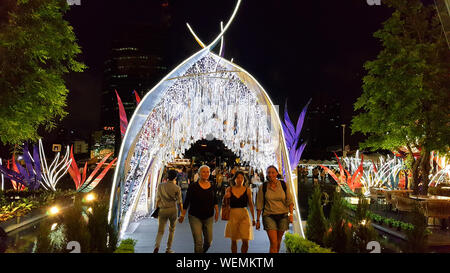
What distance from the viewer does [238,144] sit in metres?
12.3

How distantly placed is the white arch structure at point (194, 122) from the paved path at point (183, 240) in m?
0.39

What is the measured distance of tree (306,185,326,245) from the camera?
17.7ft

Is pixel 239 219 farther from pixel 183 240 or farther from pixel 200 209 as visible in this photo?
pixel 183 240

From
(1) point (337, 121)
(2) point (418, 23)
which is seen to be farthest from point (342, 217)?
(1) point (337, 121)

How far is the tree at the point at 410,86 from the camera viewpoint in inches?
432

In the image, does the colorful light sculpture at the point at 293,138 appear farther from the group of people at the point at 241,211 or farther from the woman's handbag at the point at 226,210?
the woman's handbag at the point at 226,210

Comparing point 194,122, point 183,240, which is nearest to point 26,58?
point 194,122

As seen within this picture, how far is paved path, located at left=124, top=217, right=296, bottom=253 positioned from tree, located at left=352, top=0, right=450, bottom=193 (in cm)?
673

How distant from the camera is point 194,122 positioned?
11109mm

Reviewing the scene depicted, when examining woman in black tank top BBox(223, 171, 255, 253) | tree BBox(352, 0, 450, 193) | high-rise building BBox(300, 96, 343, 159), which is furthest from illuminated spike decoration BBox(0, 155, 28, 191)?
high-rise building BBox(300, 96, 343, 159)

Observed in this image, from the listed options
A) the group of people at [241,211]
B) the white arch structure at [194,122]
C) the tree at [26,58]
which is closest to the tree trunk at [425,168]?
the white arch structure at [194,122]

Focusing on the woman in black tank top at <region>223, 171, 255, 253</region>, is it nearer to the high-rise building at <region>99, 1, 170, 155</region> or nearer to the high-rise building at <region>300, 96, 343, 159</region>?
the high-rise building at <region>300, 96, 343, 159</region>
